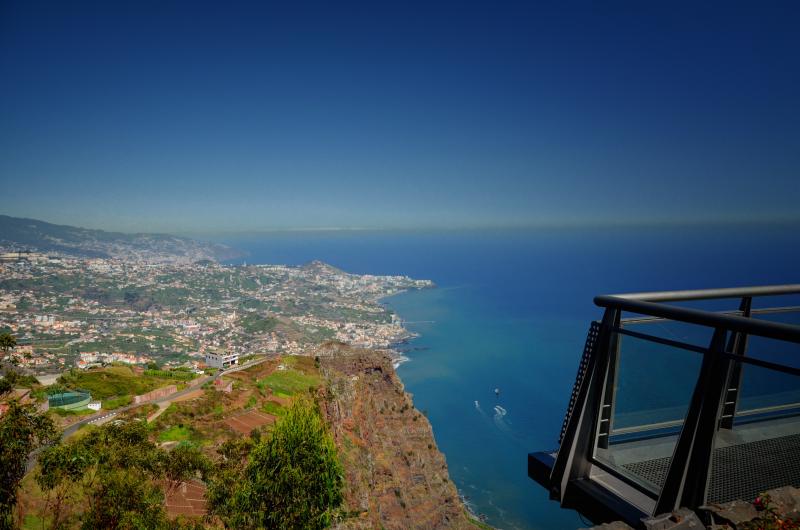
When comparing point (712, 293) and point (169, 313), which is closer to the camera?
point (712, 293)

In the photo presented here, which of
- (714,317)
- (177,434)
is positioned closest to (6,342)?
(177,434)

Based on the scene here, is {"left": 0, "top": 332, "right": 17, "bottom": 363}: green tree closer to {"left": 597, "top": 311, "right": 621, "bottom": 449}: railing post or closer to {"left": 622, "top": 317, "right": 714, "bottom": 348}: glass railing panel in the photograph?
{"left": 597, "top": 311, "right": 621, "bottom": 449}: railing post

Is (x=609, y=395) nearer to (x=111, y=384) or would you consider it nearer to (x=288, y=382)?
(x=288, y=382)

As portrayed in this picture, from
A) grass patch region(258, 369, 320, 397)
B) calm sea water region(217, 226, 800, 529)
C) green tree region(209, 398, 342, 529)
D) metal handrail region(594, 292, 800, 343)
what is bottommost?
calm sea water region(217, 226, 800, 529)

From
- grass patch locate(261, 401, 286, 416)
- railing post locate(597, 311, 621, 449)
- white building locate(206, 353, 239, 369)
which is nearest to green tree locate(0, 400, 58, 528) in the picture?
railing post locate(597, 311, 621, 449)

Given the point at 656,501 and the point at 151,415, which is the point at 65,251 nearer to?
the point at 151,415
